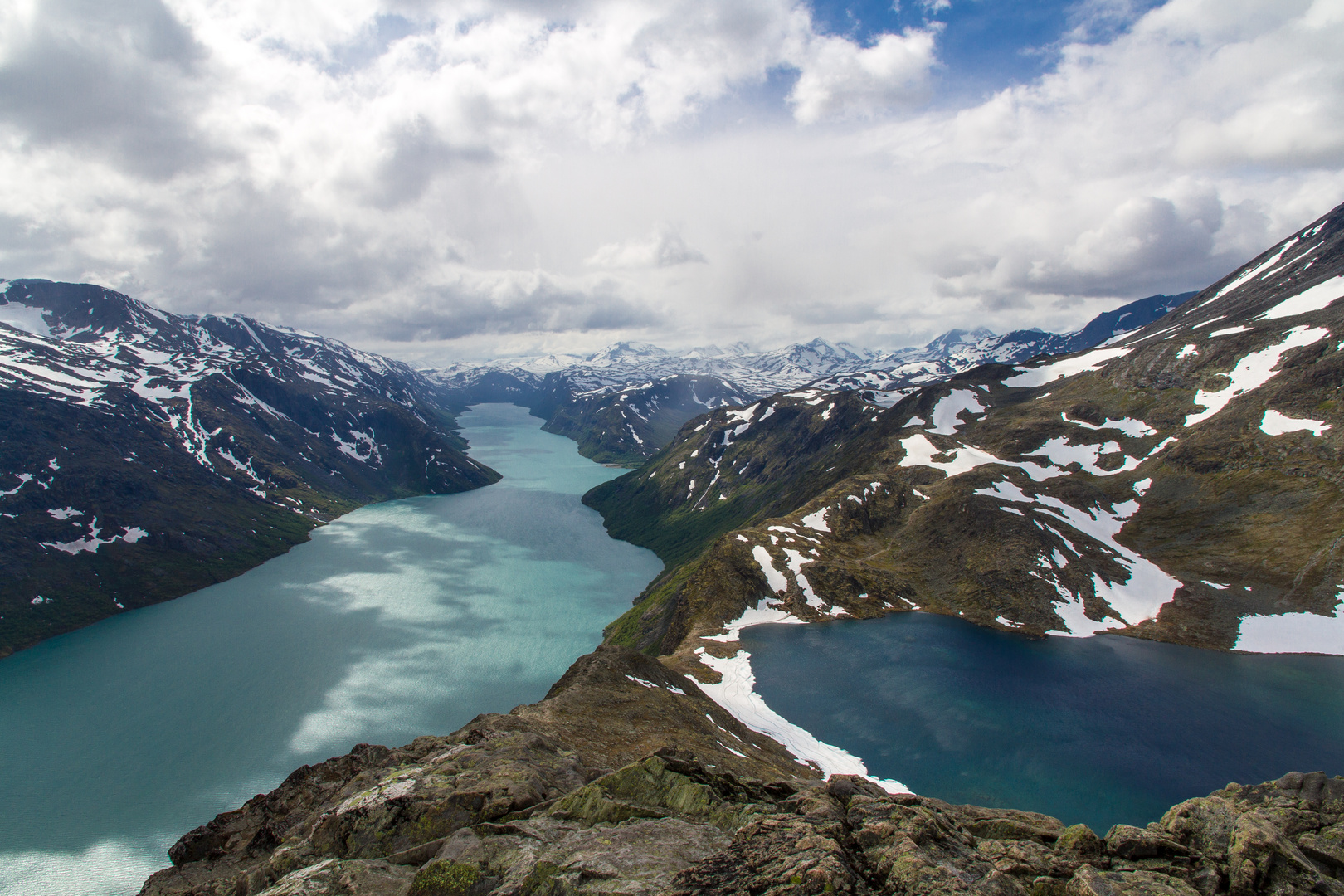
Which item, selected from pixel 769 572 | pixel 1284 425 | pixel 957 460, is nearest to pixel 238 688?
pixel 769 572

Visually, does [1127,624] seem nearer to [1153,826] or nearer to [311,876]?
[1153,826]

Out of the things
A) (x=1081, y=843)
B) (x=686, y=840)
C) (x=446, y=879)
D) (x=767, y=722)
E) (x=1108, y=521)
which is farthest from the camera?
(x=1108, y=521)

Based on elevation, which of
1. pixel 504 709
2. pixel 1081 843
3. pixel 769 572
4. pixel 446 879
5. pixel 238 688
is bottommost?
pixel 238 688

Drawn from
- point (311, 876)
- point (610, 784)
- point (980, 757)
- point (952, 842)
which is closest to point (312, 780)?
point (311, 876)

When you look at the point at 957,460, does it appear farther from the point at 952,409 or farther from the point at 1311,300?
the point at 1311,300

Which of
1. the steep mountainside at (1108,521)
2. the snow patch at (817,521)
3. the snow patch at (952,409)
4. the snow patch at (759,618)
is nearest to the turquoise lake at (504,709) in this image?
the snow patch at (759,618)

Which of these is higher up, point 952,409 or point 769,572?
point 952,409

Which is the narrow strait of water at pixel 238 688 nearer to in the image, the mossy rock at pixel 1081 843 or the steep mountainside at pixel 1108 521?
the steep mountainside at pixel 1108 521
